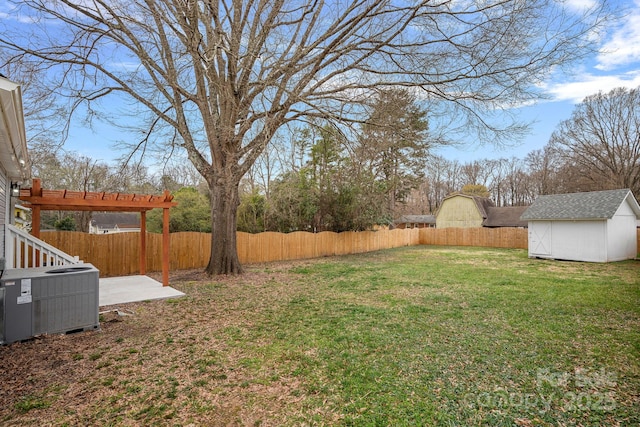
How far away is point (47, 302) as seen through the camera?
13.4ft

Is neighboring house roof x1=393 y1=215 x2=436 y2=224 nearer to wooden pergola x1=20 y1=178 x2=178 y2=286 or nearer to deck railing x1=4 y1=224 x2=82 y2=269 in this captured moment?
wooden pergola x1=20 y1=178 x2=178 y2=286

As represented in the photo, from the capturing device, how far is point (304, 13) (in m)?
7.87

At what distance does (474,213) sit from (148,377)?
27665mm

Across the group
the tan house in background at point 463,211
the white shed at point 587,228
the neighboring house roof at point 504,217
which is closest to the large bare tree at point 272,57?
the white shed at point 587,228

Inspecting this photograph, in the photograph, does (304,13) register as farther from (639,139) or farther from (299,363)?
(639,139)

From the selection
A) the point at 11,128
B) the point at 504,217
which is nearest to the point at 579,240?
the point at 504,217

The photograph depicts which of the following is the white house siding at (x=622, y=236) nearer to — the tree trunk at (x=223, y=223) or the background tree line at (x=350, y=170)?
the background tree line at (x=350, y=170)

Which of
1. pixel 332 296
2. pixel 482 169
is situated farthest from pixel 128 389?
pixel 482 169

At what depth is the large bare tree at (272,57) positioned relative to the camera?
6707 mm

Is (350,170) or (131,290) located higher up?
(350,170)

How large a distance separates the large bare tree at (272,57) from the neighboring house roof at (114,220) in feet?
78.2

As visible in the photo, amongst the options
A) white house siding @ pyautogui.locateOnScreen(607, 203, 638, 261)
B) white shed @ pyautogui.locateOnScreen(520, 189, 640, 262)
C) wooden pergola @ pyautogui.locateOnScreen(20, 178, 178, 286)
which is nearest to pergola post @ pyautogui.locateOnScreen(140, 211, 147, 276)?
wooden pergola @ pyautogui.locateOnScreen(20, 178, 178, 286)

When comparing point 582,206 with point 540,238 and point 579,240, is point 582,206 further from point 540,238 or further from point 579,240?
point 540,238

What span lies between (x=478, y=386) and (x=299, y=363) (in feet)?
5.97
